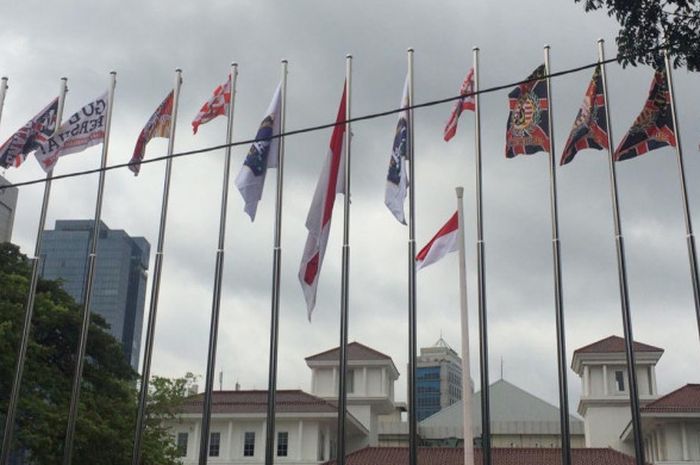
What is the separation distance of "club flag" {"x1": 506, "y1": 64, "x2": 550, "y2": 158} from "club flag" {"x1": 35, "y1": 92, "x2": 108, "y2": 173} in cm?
1023

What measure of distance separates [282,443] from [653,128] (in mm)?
29093

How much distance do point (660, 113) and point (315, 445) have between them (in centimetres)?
2813

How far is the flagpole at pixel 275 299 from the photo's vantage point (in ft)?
63.0

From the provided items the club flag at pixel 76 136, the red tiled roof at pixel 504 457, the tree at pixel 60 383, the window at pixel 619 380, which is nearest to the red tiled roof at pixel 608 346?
the window at pixel 619 380

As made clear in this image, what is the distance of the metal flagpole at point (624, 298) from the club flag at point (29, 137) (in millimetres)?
13525

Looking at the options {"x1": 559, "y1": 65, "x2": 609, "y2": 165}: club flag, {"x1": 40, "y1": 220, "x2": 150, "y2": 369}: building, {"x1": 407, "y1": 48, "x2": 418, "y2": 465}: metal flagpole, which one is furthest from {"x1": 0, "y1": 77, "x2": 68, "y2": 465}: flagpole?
{"x1": 40, "y1": 220, "x2": 150, "y2": 369}: building

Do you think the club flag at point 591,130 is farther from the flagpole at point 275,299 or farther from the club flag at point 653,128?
the flagpole at point 275,299

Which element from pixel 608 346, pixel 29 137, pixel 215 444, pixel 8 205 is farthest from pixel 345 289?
pixel 8 205

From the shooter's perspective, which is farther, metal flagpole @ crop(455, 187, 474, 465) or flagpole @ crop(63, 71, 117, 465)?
flagpole @ crop(63, 71, 117, 465)

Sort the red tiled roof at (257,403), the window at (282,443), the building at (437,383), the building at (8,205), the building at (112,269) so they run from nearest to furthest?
the red tiled roof at (257,403), the window at (282,443), the building at (8,205), the building at (112,269), the building at (437,383)

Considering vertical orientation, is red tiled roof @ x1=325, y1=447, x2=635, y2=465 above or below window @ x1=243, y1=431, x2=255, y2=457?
below

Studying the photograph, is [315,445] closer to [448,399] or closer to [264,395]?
[264,395]

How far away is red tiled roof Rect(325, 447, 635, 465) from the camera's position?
37125 mm

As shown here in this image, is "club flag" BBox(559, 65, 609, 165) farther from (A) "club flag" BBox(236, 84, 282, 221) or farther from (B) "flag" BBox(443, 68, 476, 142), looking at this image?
(A) "club flag" BBox(236, 84, 282, 221)
